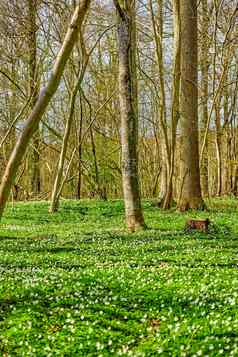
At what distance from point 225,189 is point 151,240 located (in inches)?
991

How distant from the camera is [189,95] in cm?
2192

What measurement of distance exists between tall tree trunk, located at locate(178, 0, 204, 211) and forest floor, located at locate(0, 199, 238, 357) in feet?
24.2

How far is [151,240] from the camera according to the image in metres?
13.3

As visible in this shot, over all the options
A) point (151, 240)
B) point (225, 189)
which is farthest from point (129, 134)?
point (225, 189)

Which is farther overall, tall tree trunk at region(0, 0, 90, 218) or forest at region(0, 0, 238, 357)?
tall tree trunk at region(0, 0, 90, 218)

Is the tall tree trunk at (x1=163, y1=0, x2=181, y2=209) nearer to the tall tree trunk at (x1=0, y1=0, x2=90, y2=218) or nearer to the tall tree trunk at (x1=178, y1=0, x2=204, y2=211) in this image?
the tall tree trunk at (x1=178, y1=0, x2=204, y2=211)

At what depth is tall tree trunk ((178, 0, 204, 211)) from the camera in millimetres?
21406

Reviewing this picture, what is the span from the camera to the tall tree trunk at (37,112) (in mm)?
7059

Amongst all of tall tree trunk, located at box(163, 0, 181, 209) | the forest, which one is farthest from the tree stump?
tall tree trunk, located at box(163, 0, 181, 209)

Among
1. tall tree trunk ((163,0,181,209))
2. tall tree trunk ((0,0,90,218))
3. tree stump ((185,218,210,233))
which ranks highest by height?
tall tree trunk ((163,0,181,209))

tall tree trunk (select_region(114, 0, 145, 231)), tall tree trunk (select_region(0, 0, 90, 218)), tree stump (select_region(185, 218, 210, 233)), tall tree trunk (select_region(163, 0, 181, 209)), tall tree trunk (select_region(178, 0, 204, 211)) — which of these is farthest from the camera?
tall tree trunk (select_region(178, 0, 204, 211))

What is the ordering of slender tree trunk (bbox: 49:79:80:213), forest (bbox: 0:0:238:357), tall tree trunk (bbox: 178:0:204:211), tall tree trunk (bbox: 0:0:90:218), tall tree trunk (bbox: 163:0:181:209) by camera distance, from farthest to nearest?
tall tree trunk (bbox: 178:0:204:211), slender tree trunk (bbox: 49:79:80:213), tall tree trunk (bbox: 163:0:181:209), tall tree trunk (bbox: 0:0:90:218), forest (bbox: 0:0:238:357)

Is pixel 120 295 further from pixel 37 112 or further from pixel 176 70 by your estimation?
pixel 176 70

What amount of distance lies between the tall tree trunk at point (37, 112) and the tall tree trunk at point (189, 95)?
1411 centimetres
